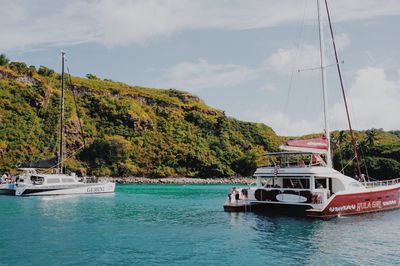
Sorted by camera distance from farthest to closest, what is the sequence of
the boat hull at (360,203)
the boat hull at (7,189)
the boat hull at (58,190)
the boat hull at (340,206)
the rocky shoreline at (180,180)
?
the rocky shoreline at (180,180)
the boat hull at (7,189)
the boat hull at (58,190)
the boat hull at (340,206)
the boat hull at (360,203)

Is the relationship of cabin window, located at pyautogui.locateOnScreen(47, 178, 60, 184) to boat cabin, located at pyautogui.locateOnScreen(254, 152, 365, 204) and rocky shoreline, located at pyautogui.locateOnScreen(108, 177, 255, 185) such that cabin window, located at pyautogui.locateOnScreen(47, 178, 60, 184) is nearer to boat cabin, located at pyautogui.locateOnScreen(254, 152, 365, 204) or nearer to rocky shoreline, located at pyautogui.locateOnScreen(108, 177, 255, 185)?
boat cabin, located at pyautogui.locateOnScreen(254, 152, 365, 204)

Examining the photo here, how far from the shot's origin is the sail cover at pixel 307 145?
34.8 meters

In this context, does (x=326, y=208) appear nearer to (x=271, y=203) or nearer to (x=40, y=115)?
(x=271, y=203)

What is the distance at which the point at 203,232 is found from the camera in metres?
27.8

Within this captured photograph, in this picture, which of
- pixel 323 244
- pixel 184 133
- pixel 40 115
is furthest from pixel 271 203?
pixel 184 133

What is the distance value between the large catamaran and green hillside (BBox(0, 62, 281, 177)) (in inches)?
2700

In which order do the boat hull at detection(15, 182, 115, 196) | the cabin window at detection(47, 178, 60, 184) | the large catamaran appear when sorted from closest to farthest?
the large catamaran < the boat hull at detection(15, 182, 115, 196) < the cabin window at detection(47, 178, 60, 184)

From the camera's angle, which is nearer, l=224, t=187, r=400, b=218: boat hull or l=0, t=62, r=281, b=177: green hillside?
l=224, t=187, r=400, b=218: boat hull

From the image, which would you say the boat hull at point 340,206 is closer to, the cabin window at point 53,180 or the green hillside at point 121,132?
the cabin window at point 53,180

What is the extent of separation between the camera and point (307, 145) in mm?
35375

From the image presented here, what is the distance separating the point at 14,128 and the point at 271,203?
85612 millimetres

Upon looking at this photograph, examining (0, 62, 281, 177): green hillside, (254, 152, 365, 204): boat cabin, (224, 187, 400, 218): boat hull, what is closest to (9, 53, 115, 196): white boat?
(224, 187, 400, 218): boat hull

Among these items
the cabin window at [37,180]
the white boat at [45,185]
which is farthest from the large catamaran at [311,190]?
the cabin window at [37,180]

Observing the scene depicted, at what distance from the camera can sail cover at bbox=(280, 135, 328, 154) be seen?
34.8 m
